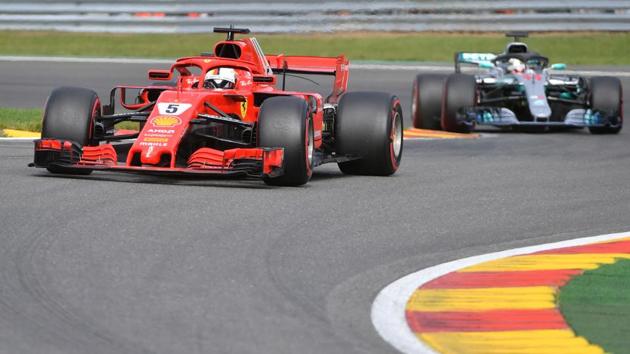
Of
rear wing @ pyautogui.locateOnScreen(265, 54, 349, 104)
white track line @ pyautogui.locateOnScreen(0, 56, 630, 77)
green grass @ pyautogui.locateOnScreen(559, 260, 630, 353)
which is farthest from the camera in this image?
white track line @ pyautogui.locateOnScreen(0, 56, 630, 77)

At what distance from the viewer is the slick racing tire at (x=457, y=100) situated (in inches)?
738

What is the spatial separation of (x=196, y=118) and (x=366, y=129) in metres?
1.70

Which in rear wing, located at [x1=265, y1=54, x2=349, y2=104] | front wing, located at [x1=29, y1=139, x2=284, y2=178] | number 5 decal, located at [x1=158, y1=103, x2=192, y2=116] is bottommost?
front wing, located at [x1=29, y1=139, x2=284, y2=178]

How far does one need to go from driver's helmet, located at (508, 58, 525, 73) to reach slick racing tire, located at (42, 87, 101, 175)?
9216mm

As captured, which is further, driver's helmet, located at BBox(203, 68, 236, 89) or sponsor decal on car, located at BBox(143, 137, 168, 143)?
driver's helmet, located at BBox(203, 68, 236, 89)

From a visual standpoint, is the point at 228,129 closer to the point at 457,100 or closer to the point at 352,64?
the point at 457,100

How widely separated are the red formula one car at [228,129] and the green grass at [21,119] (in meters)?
4.34

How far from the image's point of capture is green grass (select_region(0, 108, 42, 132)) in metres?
16.5

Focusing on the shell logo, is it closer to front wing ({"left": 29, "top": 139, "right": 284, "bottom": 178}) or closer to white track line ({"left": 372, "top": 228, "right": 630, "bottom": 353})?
front wing ({"left": 29, "top": 139, "right": 284, "bottom": 178})

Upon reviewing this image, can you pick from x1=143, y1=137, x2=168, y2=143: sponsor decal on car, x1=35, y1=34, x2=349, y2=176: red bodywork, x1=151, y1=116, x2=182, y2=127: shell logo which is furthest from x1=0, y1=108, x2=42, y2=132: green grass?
x1=143, y1=137, x2=168, y2=143: sponsor decal on car

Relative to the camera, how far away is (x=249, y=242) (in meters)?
8.35

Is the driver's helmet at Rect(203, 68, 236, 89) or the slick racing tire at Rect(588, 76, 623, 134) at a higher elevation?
the driver's helmet at Rect(203, 68, 236, 89)

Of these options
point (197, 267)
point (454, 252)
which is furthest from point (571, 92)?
point (197, 267)

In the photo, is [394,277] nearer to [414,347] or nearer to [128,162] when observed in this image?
[414,347]
